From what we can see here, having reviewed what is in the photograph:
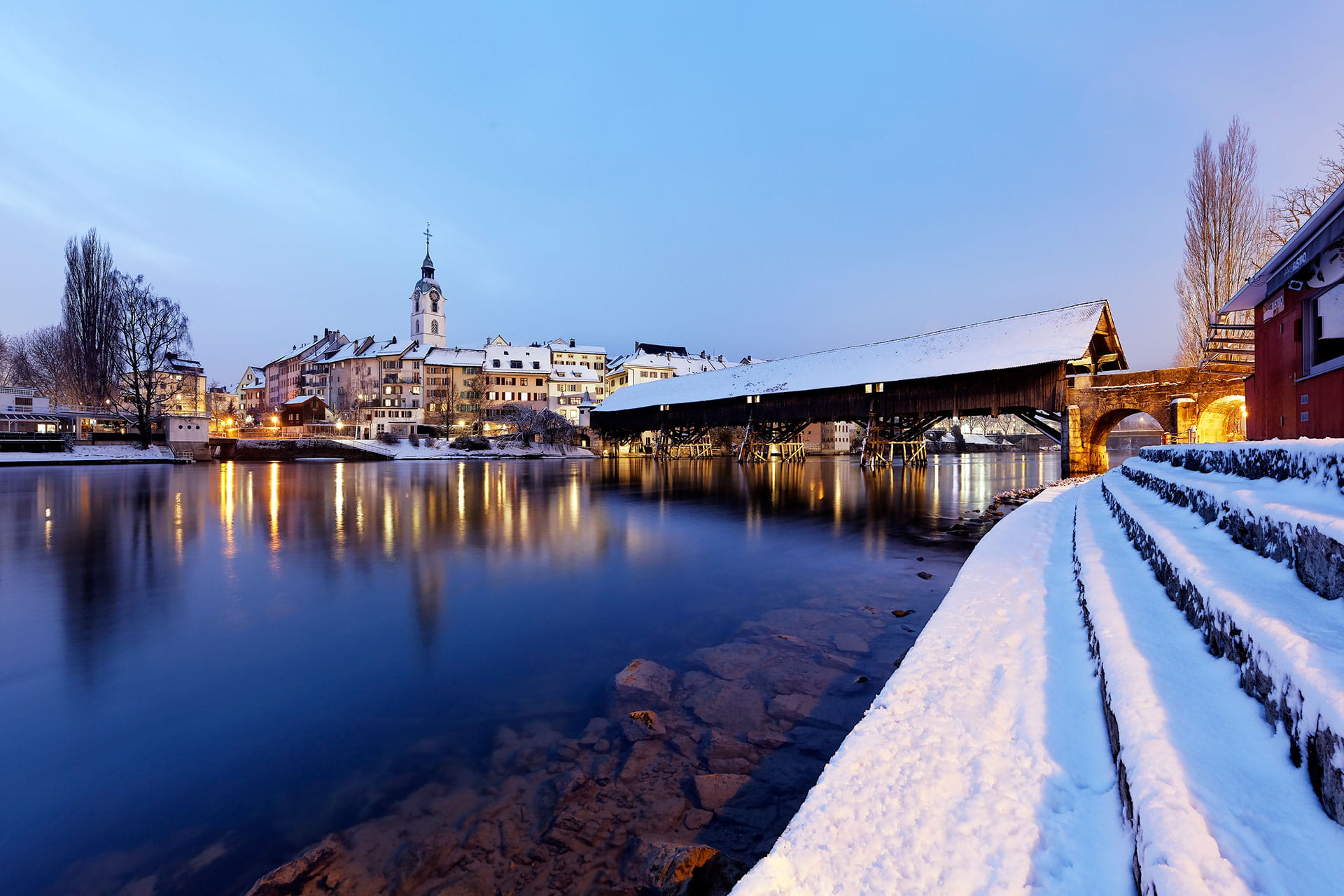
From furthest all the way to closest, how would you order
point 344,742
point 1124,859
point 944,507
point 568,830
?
point 944,507 → point 344,742 → point 568,830 → point 1124,859

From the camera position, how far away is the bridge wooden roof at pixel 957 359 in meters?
26.0

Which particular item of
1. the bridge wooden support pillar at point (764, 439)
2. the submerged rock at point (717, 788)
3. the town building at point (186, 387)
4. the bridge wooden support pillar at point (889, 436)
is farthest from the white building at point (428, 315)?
the submerged rock at point (717, 788)

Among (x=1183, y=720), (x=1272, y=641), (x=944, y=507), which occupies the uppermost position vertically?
(x=1272, y=641)

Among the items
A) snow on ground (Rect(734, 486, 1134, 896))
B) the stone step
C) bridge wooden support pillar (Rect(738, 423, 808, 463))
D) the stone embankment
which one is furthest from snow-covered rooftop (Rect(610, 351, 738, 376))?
snow on ground (Rect(734, 486, 1134, 896))

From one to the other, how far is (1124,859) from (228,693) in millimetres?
5888

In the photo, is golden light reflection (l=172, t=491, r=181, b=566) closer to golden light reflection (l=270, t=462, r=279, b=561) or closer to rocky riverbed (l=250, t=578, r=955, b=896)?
golden light reflection (l=270, t=462, r=279, b=561)

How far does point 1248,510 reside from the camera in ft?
10.4

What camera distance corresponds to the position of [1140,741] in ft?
6.71

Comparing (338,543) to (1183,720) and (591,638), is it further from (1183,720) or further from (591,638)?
(1183,720)

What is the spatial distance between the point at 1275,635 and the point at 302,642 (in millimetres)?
7197

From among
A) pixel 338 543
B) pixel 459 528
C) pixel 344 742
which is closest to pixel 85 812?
pixel 344 742

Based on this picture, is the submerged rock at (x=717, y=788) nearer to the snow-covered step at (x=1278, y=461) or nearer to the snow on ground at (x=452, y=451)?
the snow-covered step at (x=1278, y=461)

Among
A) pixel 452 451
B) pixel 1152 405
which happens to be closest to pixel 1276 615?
pixel 1152 405

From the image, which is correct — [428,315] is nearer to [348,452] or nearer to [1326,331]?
[348,452]
